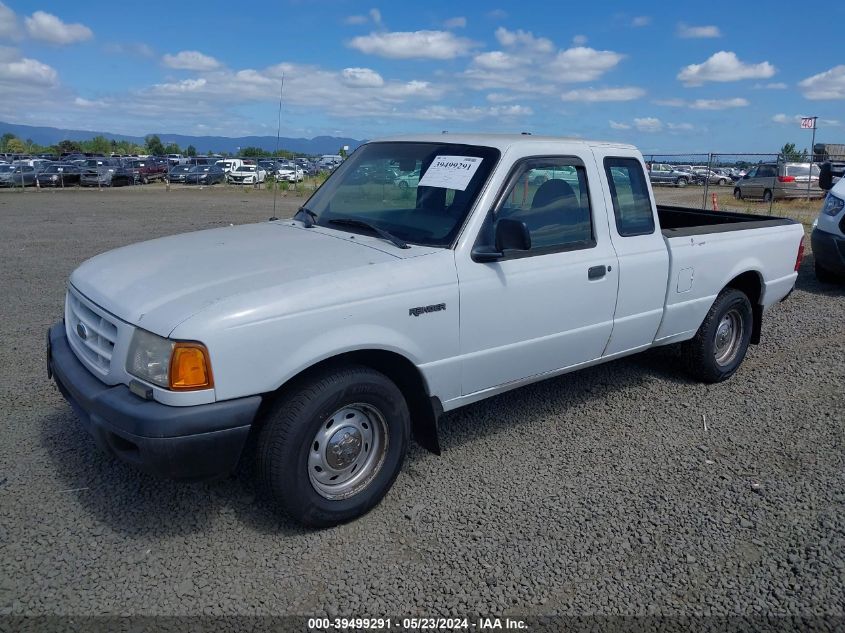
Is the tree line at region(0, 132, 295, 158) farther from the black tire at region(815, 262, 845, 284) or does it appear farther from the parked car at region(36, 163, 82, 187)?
the black tire at region(815, 262, 845, 284)

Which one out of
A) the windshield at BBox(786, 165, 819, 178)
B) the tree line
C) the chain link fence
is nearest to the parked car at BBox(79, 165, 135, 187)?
the chain link fence

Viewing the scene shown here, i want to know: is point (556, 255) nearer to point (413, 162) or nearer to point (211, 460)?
point (413, 162)

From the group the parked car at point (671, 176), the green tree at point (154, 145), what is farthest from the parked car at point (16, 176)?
the green tree at point (154, 145)

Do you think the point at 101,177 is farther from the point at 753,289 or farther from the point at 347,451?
the point at 347,451

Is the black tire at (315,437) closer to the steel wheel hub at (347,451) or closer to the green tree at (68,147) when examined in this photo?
the steel wheel hub at (347,451)

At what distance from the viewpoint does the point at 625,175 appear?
15.3 ft

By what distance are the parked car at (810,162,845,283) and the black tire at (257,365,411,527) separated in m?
8.08

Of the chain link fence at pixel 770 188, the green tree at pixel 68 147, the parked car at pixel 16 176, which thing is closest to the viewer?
the chain link fence at pixel 770 188

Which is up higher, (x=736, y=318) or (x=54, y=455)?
(x=736, y=318)

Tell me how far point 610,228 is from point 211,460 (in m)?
2.86

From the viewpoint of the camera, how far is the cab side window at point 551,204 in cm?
400

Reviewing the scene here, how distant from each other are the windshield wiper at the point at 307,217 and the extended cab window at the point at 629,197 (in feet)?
6.43

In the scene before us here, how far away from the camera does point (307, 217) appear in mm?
4523

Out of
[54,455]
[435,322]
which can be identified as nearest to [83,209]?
[54,455]
